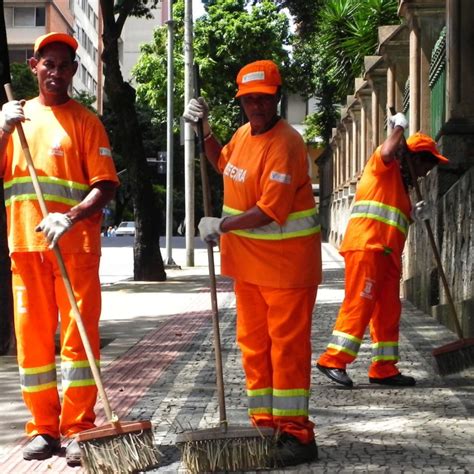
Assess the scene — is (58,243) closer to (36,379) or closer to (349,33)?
(36,379)

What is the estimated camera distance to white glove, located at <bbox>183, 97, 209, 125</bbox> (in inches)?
252

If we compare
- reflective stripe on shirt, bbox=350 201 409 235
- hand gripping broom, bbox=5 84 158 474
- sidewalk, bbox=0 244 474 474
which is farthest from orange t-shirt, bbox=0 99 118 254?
reflective stripe on shirt, bbox=350 201 409 235

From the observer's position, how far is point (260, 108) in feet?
19.7

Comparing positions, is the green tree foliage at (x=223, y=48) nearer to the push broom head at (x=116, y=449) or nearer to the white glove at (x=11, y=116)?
the white glove at (x=11, y=116)

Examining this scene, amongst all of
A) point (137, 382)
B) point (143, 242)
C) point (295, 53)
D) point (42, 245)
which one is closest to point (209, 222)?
point (42, 245)

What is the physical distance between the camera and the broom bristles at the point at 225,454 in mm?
5617

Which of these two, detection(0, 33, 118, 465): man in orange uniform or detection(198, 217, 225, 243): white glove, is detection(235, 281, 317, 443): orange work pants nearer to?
detection(198, 217, 225, 243): white glove

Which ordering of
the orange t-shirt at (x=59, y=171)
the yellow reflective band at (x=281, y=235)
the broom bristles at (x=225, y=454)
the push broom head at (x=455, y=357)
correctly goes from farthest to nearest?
1. the push broom head at (x=455, y=357)
2. the orange t-shirt at (x=59, y=171)
3. the yellow reflective band at (x=281, y=235)
4. the broom bristles at (x=225, y=454)

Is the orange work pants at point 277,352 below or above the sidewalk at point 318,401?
above

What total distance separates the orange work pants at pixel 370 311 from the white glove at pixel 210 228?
248cm

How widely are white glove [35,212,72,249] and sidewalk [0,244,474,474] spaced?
1.10 m

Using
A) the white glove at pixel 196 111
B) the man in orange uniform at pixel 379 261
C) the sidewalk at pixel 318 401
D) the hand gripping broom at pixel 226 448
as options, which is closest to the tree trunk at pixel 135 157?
the sidewalk at pixel 318 401

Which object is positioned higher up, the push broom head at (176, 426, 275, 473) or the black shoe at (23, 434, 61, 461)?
the push broom head at (176, 426, 275, 473)

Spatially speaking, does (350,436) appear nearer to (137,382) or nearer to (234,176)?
(234,176)
